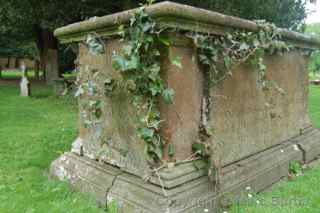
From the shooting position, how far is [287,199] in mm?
2420

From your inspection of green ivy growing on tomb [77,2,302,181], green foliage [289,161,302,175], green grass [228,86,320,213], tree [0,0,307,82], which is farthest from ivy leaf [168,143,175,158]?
tree [0,0,307,82]

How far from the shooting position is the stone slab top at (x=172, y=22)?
1834 millimetres

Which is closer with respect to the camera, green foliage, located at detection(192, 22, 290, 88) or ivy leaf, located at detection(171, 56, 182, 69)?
ivy leaf, located at detection(171, 56, 182, 69)

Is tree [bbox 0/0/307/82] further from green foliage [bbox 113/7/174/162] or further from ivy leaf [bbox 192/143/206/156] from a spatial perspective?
ivy leaf [bbox 192/143/206/156]

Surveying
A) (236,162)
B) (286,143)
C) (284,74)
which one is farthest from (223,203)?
(284,74)

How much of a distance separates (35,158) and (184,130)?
211 cm

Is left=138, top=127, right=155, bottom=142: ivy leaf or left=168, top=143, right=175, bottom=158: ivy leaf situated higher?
left=138, top=127, right=155, bottom=142: ivy leaf

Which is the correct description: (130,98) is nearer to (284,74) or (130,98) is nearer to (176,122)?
(176,122)

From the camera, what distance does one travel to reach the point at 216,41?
7.36 feet

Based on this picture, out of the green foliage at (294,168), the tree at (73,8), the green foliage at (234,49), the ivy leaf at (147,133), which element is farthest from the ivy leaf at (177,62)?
the tree at (73,8)

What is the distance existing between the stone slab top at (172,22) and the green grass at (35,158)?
53.3 inches

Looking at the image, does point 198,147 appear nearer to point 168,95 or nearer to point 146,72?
point 168,95

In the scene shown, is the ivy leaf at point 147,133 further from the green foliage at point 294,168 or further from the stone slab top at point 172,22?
the green foliage at point 294,168

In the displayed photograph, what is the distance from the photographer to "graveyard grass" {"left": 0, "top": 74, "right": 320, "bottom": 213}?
2252mm
